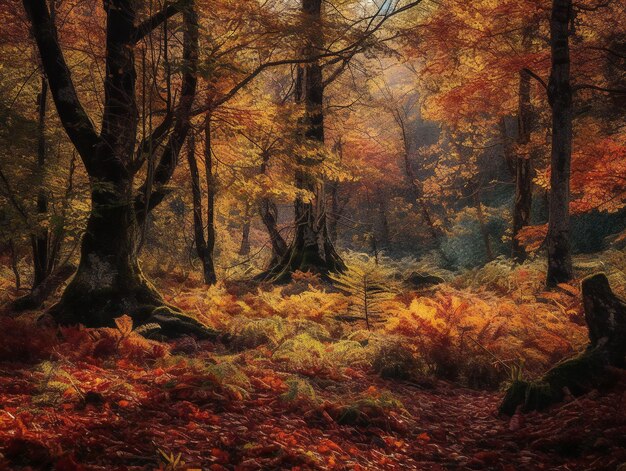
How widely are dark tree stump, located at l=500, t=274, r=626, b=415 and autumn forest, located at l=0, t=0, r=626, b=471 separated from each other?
19 mm

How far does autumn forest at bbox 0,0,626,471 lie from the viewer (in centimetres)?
345

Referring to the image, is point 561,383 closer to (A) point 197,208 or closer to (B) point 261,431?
(B) point 261,431

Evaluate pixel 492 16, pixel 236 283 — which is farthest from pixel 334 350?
pixel 492 16

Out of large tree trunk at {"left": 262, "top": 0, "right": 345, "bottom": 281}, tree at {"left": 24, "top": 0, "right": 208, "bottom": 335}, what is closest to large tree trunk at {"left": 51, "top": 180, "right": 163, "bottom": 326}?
tree at {"left": 24, "top": 0, "right": 208, "bottom": 335}

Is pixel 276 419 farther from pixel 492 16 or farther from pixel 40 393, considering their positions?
pixel 492 16

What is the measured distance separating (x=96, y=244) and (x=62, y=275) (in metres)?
2.44

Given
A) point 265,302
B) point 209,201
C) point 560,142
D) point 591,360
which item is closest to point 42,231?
point 209,201

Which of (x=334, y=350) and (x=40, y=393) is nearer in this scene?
(x=40, y=393)

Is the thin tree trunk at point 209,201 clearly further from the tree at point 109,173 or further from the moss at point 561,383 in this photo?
the moss at point 561,383

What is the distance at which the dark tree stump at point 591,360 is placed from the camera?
4.40 metres

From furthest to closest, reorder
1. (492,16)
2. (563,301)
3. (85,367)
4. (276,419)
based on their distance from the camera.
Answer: (492,16)
(563,301)
(85,367)
(276,419)

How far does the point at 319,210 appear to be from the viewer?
13156 millimetres

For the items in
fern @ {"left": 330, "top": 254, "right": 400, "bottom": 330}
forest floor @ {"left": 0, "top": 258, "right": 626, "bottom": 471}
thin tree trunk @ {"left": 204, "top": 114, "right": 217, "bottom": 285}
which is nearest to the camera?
forest floor @ {"left": 0, "top": 258, "right": 626, "bottom": 471}

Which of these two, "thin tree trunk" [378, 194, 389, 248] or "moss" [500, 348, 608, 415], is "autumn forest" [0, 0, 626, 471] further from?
"thin tree trunk" [378, 194, 389, 248]
